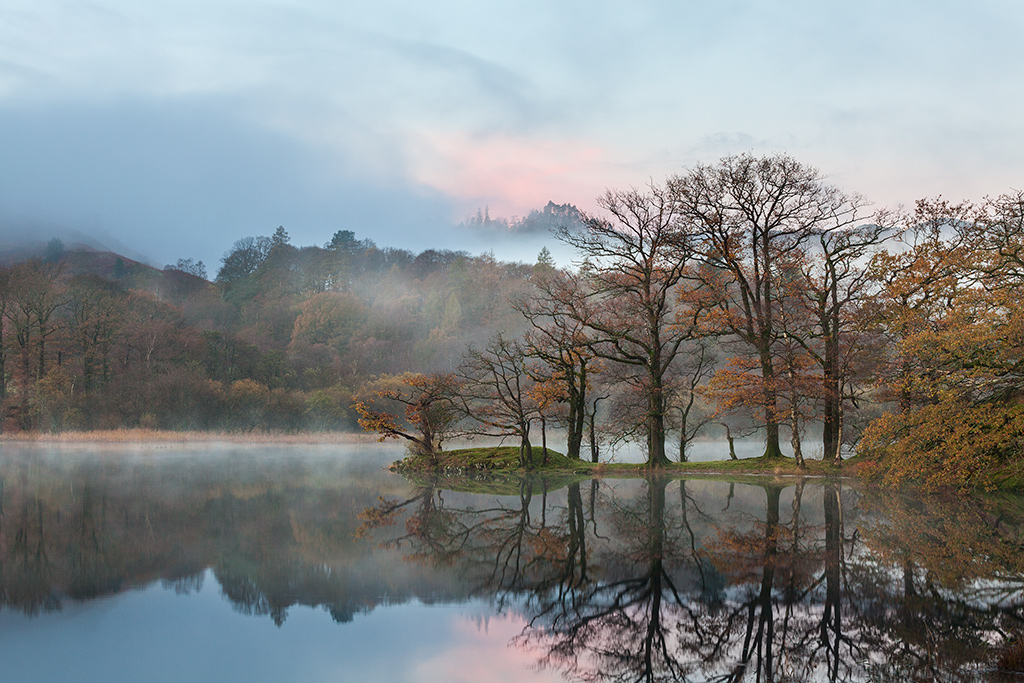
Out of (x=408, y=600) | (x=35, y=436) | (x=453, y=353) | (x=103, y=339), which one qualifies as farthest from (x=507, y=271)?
(x=408, y=600)

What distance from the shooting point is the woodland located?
17.5 meters

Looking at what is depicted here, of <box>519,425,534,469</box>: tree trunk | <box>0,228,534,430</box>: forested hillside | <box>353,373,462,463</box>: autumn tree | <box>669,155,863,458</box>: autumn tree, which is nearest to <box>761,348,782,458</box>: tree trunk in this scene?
<box>669,155,863,458</box>: autumn tree

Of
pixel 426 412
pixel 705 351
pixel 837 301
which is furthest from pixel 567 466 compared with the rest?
pixel 837 301

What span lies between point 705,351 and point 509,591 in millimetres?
26027

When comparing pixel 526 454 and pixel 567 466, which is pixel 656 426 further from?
pixel 526 454

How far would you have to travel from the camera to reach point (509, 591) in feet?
29.6

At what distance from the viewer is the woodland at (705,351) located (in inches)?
687

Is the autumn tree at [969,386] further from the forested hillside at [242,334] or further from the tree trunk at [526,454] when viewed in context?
the forested hillside at [242,334]

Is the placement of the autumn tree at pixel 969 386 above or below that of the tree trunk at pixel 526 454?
above

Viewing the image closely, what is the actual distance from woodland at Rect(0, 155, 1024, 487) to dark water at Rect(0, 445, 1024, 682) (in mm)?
3607

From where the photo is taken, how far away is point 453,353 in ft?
223

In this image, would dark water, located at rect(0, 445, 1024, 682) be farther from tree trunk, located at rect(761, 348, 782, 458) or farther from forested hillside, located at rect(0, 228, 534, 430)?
forested hillside, located at rect(0, 228, 534, 430)

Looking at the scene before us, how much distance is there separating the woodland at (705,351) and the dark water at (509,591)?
3.61 metres

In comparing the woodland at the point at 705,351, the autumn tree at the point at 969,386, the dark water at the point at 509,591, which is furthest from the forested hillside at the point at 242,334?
the autumn tree at the point at 969,386
